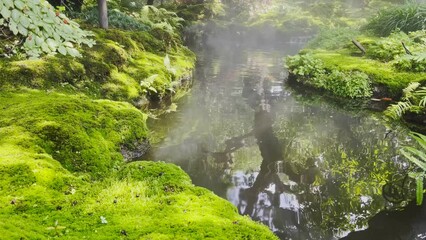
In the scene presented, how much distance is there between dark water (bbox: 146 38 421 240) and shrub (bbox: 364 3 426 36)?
5.75 metres

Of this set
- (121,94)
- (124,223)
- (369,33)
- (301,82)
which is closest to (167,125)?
(121,94)

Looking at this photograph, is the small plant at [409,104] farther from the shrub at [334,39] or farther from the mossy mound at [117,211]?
the shrub at [334,39]

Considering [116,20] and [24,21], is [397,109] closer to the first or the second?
[24,21]

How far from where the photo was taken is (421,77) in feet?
31.4

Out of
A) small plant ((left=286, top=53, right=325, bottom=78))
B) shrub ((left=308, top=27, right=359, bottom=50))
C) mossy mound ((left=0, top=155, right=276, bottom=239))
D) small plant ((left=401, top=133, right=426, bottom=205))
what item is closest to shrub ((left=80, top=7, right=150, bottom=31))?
small plant ((left=286, top=53, right=325, bottom=78))

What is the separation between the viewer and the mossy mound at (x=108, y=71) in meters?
7.19

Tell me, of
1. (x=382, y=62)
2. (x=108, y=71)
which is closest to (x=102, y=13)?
(x=108, y=71)

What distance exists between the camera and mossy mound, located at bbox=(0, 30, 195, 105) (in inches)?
283

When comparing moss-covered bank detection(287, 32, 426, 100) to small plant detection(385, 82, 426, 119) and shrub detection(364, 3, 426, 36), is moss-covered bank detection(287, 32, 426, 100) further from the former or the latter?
shrub detection(364, 3, 426, 36)

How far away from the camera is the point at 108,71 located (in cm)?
889

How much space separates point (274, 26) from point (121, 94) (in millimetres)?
23480

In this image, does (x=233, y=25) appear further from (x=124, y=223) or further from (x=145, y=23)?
(x=124, y=223)

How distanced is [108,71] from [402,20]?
1189 cm

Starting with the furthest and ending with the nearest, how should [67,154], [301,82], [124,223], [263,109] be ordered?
[301,82]
[263,109]
[67,154]
[124,223]
